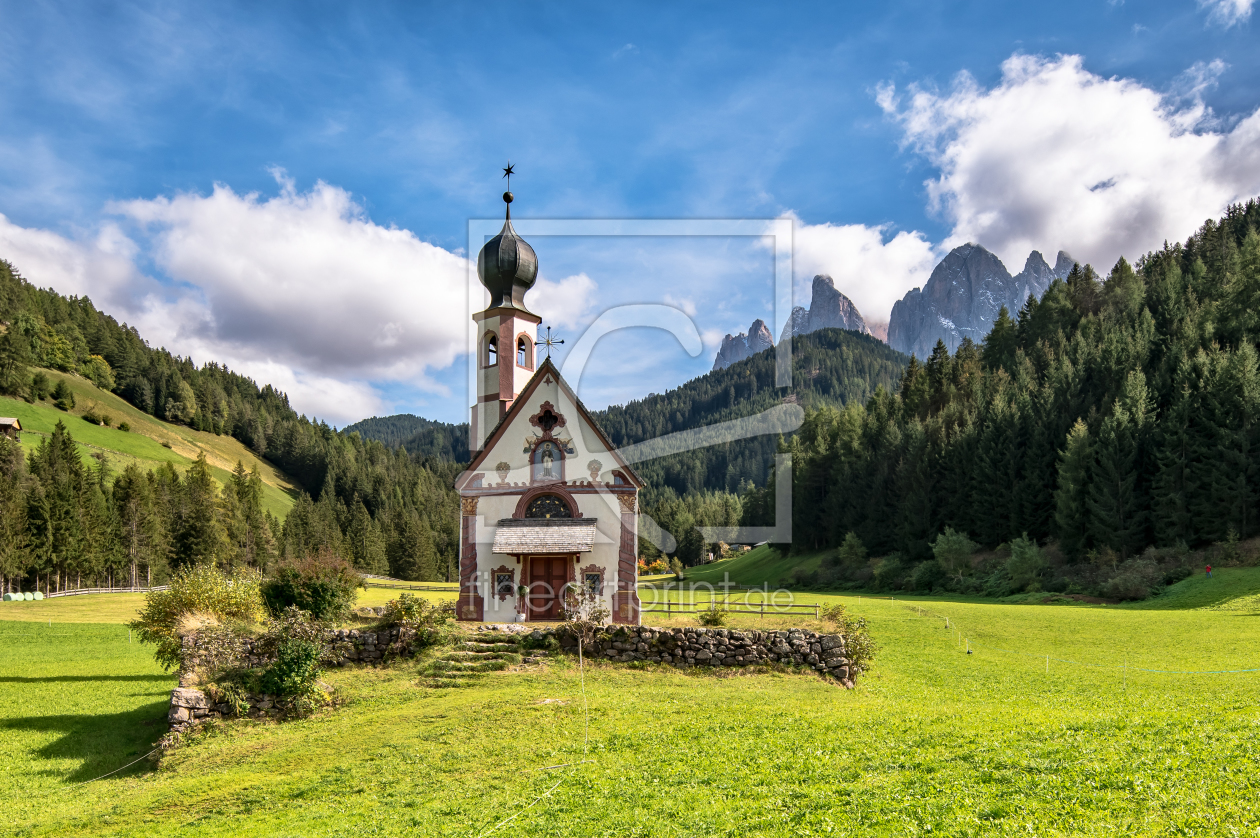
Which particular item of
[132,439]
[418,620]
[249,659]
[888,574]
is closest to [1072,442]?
[888,574]

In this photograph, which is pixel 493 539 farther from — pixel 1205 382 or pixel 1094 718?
pixel 1205 382

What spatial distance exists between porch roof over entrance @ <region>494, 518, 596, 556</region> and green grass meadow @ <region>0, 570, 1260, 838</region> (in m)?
6.78

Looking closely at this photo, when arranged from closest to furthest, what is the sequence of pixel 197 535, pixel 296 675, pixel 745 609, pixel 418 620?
pixel 296 675
pixel 418 620
pixel 745 609
pixel 197 535

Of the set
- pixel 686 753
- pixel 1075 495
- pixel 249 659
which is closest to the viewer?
pixel 686 753

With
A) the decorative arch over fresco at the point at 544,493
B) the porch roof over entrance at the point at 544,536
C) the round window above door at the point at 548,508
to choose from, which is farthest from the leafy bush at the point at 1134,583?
the round window above door at the point at 548,508

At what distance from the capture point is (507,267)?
3353 cm

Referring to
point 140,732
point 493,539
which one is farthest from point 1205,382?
point 140,732

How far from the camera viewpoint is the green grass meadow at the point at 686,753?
9.04 m

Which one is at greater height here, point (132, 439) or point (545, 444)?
point (132, 439)

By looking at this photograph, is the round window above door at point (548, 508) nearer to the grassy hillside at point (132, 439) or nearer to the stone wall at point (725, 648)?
the stone wall at point (725, 648)

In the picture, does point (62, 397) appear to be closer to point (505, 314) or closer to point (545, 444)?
point (505, 314)

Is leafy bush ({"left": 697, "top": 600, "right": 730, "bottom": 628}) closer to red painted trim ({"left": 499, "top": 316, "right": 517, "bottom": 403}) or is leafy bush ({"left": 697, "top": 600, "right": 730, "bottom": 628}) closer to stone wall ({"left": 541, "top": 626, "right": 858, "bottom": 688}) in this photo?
stone wall ({"left": 541, "top": 626, "right": 858, "bottom": 688})

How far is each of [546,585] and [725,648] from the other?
33.3 feet

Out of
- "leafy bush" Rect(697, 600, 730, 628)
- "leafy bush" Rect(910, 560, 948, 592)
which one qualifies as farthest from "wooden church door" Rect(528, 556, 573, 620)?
"leafy bush" Rect(910, 560, 948, 592)
